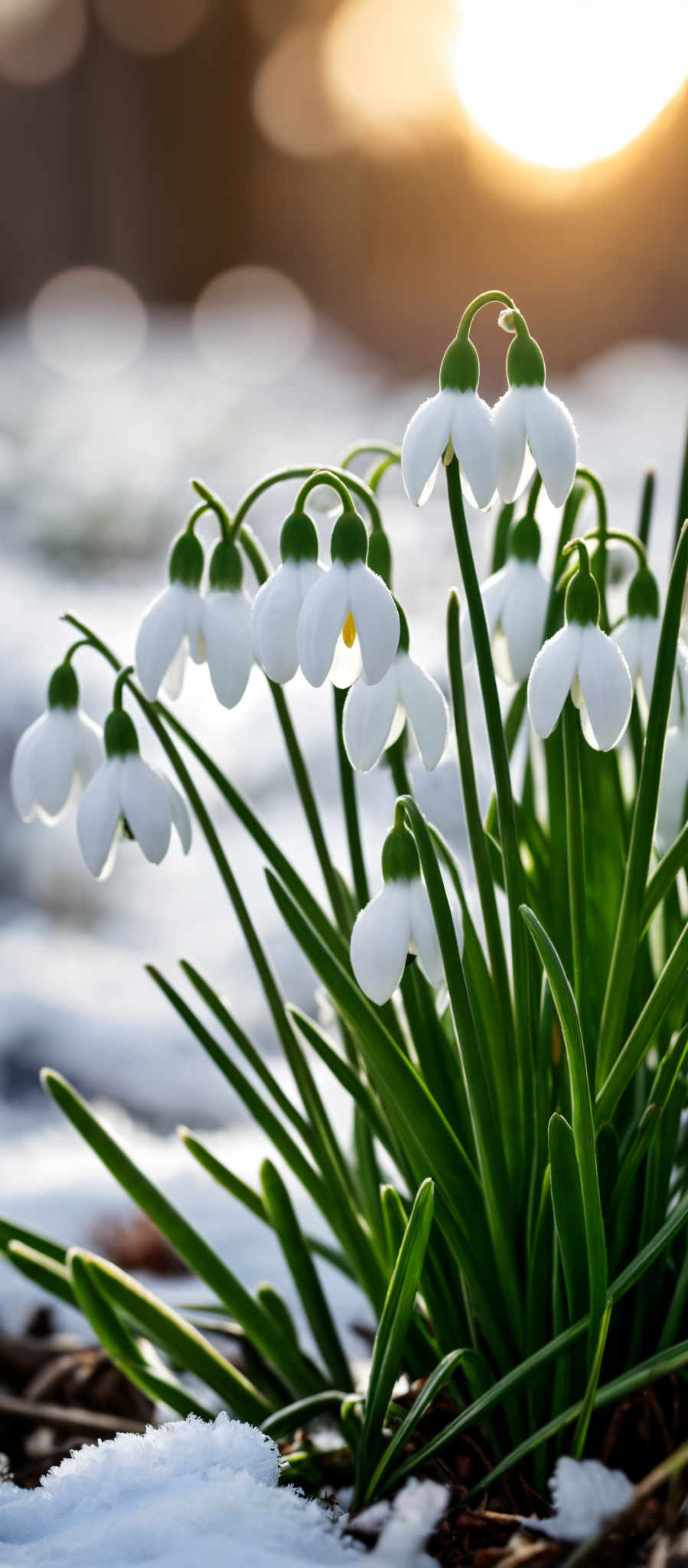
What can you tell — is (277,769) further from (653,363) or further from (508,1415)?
(508,1415)

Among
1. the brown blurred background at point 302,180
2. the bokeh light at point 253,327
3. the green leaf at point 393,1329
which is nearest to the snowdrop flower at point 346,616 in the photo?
the green leaf at point 393,1329

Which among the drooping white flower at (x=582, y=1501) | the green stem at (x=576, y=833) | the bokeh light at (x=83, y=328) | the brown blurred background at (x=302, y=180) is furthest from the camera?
the bokeh light at (x=83, y=328)

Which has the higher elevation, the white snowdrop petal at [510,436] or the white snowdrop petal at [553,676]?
the white snowdrop petal at [510,436]

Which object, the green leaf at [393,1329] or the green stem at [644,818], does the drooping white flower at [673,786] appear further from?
the green leaf at [393,1329]

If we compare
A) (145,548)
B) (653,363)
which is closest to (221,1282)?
(145,548)

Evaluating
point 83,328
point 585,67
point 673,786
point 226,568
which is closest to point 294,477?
point 226,568

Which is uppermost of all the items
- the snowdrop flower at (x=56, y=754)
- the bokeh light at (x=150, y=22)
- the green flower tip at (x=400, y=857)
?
the bokeh light at (x=150, y=22)
